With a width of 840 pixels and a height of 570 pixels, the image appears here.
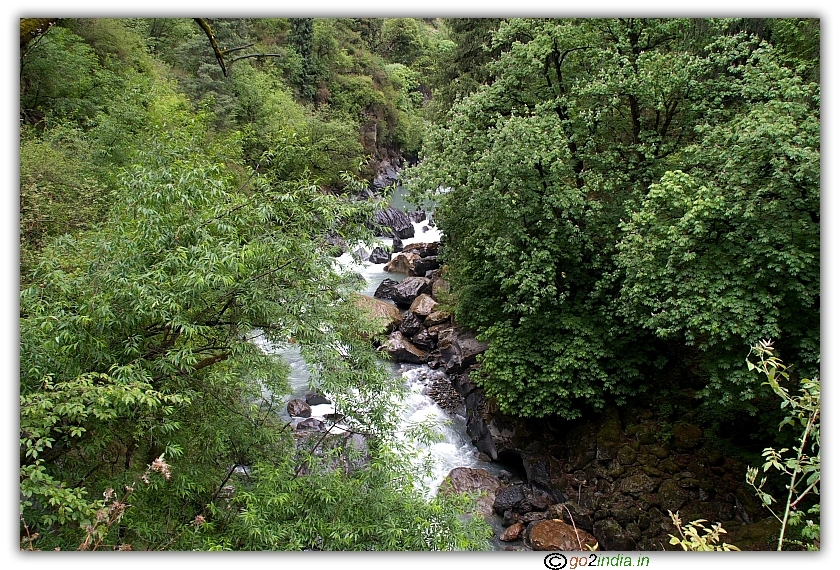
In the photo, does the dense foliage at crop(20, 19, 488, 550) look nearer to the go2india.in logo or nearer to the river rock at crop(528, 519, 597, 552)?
the go2india.in logo

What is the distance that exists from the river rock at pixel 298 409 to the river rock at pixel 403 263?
362 inches

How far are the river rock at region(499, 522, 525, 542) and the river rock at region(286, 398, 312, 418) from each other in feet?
15.6

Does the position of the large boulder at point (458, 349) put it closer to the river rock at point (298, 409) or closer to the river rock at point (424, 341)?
the river rock at point (424, 341)

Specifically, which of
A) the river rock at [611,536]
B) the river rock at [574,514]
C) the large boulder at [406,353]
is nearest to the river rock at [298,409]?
the large boulder at [406,353]

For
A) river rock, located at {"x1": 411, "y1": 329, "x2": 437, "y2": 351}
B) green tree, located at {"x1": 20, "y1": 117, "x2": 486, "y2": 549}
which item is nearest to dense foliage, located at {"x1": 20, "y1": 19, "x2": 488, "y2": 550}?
green tree, located at {"x1": 20, "y1": 117, "x2": 486, "y2": 549}

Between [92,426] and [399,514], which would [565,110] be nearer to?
[399,514]

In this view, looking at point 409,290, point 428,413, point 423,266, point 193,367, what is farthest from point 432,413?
point 423,266

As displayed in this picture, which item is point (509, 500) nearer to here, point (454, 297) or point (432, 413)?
point (432, 413)

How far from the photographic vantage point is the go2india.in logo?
14.0 ft

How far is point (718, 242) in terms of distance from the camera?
717 centimetres

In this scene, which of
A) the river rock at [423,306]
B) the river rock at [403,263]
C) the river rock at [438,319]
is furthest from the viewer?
the river rock at [403,263]

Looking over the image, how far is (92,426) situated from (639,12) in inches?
246

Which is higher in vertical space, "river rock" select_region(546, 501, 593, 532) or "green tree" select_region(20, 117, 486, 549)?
"green tree" select_region(20, 117, 486, 549)

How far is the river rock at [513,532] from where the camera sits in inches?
328
